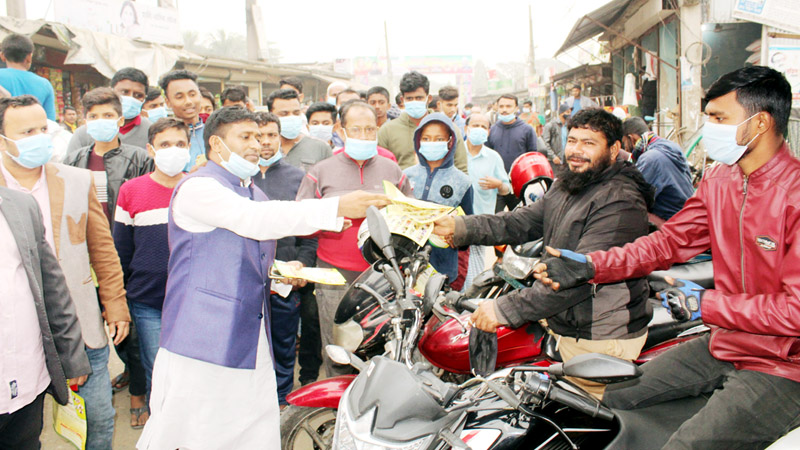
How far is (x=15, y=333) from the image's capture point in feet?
6.93

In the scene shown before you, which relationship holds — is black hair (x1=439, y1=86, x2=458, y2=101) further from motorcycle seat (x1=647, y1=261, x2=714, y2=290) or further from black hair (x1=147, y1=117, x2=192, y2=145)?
motorcycle seat (x1=647, y1=261, x2=714, y2=290)

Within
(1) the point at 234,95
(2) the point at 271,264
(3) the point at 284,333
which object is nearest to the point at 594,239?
(2) the point at 271,264

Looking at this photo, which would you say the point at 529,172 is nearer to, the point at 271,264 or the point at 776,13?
the point at 271,264

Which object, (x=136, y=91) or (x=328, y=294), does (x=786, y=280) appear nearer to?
(x=328, y=294)

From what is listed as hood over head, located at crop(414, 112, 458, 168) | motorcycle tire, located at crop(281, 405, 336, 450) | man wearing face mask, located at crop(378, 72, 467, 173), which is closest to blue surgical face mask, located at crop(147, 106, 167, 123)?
man wearing face mask, located at crop(378, 72, 467, 173)

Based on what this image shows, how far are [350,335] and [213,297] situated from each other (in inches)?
24.4

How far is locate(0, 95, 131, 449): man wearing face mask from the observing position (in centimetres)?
264

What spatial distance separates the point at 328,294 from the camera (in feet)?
10.9

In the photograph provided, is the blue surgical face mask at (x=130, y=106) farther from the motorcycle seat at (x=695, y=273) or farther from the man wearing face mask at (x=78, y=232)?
the motorcycle seat at (x=695, y=273)

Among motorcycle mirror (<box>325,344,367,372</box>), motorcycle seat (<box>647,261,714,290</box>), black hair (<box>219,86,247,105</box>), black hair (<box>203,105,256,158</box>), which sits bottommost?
motorcycle seat (<box>647,261,714,290</box>)

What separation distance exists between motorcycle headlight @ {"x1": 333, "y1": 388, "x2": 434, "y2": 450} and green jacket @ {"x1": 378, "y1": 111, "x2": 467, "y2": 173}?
357 cm

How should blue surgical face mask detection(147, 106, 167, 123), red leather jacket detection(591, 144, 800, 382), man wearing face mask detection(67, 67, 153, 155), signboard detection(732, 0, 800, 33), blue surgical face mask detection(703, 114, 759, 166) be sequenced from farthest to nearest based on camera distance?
signboard detection(732, 0, 800, 33) → blue surgical face mask detection(147, 106, 167, 123) → man wearing face mask detection(67, 67, 153, 155) → blue surgical face mask detection(703, 114, 759, 166) → red leather jacket detection(591, 144, 800, 382)

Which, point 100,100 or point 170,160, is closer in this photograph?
point 170,160

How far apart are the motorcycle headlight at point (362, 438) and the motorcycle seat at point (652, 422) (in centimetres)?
74
